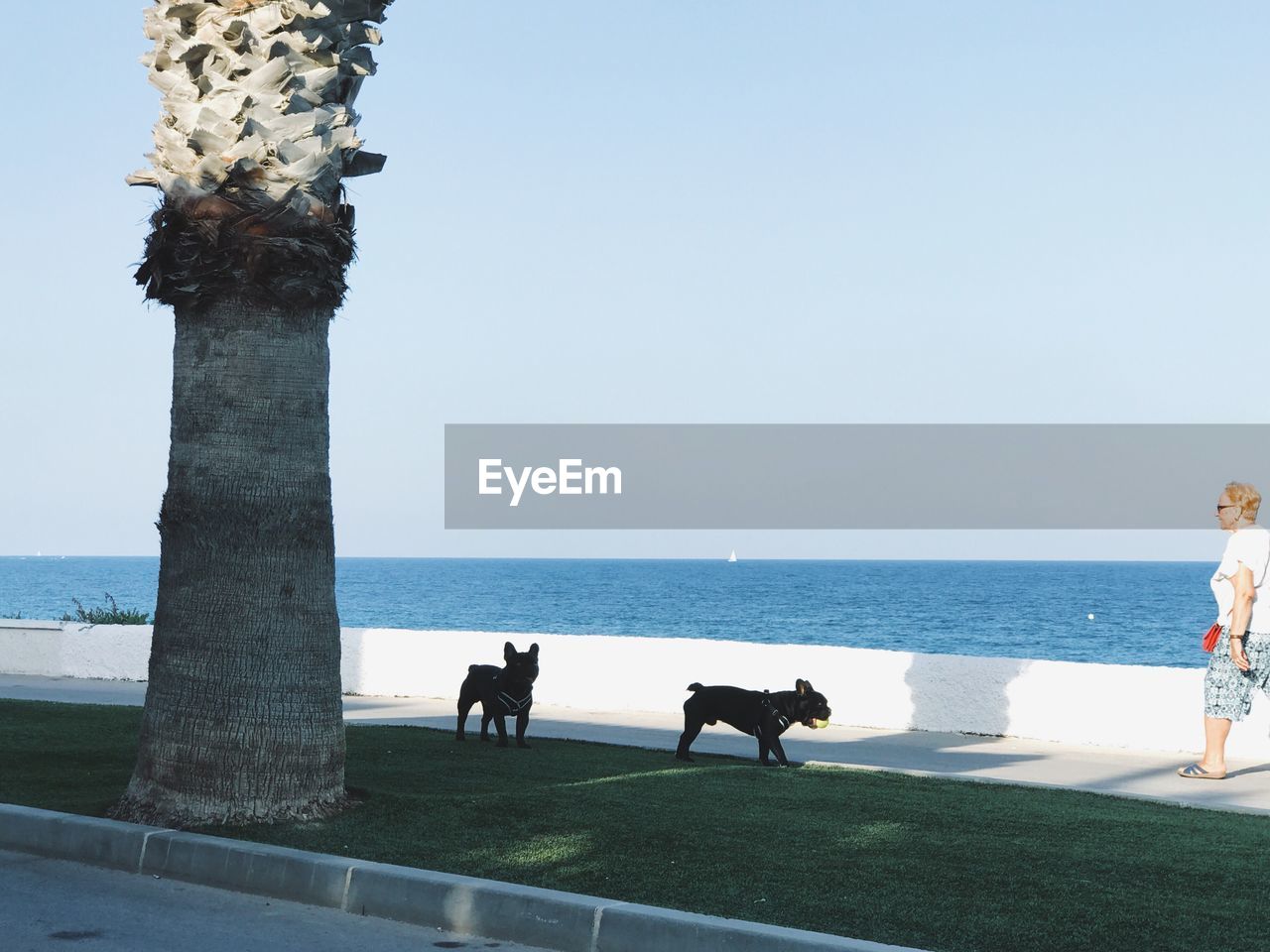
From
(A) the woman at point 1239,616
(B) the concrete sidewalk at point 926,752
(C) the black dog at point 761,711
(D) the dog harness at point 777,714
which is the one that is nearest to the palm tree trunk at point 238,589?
(C) the black dog at point 761,711

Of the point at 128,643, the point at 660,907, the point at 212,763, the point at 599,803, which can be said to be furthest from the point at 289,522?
the point at 128,643

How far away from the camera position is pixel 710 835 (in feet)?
23.1

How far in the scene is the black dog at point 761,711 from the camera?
10.1 metres

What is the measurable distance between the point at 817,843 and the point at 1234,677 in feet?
14.1

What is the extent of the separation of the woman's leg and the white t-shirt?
77 centimetres

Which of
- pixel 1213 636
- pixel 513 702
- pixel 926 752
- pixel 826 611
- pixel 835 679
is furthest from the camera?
pixel 826 611

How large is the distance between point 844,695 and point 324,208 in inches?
326

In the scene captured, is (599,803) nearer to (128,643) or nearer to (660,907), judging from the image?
(660,907)

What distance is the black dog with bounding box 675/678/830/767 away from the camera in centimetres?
1011

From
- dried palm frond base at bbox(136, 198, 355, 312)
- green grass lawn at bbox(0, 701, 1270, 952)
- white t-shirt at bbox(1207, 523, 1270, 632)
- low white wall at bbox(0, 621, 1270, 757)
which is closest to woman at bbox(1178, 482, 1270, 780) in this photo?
white t-shirt at bbox(1207, 523, 1270, 632)

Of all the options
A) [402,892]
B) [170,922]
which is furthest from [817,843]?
[170,922]

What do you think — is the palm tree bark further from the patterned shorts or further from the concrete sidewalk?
the patterned shorts

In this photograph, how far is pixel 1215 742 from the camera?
10000 millimetres

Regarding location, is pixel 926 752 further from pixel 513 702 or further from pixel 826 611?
pixel 826 611
